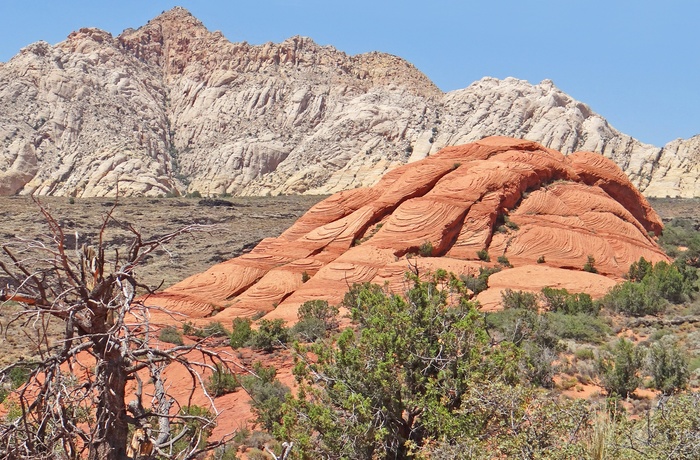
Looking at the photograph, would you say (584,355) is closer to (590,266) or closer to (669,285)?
(669,285)

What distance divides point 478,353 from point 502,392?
1.51 meters

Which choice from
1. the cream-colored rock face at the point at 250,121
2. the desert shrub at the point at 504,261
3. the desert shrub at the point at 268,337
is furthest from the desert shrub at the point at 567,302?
the cream-colored rock face at the point at 250,121

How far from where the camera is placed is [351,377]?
32.8 feet

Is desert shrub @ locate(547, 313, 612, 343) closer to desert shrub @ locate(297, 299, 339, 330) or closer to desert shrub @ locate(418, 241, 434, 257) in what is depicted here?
desert shrub @ locate(297, 299, 339, 330)

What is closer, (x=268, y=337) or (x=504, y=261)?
(x=268, y=337)

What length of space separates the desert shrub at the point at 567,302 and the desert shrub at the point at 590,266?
416 centimetres

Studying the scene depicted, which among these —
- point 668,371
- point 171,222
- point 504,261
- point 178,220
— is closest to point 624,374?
point 668,371

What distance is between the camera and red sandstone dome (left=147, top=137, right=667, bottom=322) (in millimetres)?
25422

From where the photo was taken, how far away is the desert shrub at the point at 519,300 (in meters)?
22.0

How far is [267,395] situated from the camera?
48.6 ft

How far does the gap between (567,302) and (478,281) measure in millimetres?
3650

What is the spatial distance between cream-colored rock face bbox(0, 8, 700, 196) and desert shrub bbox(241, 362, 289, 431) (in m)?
54.7

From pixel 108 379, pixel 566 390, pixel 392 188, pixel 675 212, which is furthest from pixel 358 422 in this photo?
pixel 675 212

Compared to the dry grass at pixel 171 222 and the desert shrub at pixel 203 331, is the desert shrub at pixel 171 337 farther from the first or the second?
the dry grass at pixel 171 222
